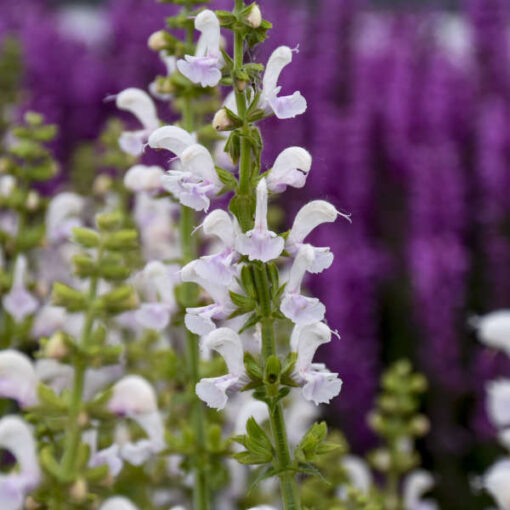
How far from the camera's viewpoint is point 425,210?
1.37m

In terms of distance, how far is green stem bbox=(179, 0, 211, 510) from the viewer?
0.61 metres

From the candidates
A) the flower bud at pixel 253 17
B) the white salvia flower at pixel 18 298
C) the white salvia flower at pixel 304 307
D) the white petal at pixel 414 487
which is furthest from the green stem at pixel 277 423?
the white petal at pixel 414 487

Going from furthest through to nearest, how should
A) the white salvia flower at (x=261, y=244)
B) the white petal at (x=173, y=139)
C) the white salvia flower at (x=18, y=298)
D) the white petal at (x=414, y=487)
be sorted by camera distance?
1. the white petal at (x=414, y=487)
2. the white salvia flower at (x=18, y=298)
3. the white petal at (x=173, y=139)
4. the white salvia flower at (x=261, y=244)

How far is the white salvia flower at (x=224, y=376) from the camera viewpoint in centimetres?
44

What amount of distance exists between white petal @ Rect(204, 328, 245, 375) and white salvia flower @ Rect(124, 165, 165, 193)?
7.5 inches

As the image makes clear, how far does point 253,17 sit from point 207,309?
15 centimetres

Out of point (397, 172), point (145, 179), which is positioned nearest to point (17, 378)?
point (145, 179)

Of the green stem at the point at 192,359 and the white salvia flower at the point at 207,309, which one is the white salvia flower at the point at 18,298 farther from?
the white salvia flower at the point at 207,309

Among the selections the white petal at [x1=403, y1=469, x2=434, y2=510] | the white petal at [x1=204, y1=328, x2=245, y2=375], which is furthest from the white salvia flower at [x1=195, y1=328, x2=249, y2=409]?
the white petal at [x1=403, y1=469, x2=434, y2=510]

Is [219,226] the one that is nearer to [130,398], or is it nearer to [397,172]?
[130,398]

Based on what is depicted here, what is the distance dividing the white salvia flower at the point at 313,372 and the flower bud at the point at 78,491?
16 cm

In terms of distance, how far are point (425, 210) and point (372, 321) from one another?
189mm

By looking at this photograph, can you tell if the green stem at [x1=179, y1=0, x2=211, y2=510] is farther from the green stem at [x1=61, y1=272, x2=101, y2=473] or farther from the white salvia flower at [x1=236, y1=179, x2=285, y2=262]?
the white salvia flower at [x1=236, y1=179, x2=285, y2=262]

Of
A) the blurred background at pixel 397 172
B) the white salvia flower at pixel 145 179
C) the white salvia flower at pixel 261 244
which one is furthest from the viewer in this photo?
the blurred background at pixel 397 172
